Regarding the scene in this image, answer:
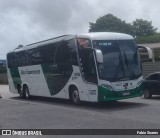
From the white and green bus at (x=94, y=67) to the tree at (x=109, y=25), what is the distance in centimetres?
5768

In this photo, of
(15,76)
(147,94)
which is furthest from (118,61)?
(15,76)

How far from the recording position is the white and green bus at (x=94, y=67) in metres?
17.7

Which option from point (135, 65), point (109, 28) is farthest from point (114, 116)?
point (109, 28)

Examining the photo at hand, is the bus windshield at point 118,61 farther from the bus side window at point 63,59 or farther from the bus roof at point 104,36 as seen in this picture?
the bus side window at point 63,59

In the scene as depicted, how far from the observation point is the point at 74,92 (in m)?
19.9

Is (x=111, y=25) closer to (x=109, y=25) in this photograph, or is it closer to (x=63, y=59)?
(x=109, y=25)

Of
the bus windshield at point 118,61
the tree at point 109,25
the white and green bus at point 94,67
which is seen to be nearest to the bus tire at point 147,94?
the white and green bus at point 94,67

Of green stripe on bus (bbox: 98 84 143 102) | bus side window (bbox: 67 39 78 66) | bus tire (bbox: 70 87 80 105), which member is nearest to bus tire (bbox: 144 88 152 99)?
green stripe on bus (bbox: 98 84 143 102)

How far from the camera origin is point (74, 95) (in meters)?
19.9

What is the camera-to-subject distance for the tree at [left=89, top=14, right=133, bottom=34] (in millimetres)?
79375

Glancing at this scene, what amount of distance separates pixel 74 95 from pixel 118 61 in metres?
3.06

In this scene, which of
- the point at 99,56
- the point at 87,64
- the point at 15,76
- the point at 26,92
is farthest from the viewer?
the point at 15,76

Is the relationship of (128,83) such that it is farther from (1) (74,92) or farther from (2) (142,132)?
(2) (142,132)

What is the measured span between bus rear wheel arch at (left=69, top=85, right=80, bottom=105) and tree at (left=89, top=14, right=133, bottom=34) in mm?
58744
